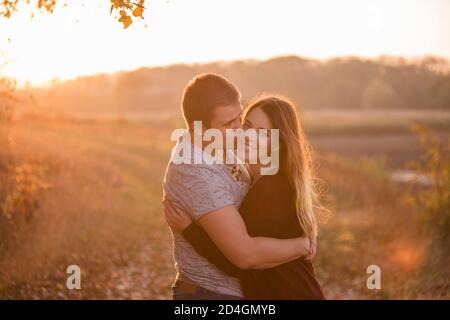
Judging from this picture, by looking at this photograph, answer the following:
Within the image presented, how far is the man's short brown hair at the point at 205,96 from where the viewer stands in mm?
3082

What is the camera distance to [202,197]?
9.55 feet

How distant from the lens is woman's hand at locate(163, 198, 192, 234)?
312 cm

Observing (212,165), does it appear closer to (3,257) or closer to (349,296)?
(3,257)

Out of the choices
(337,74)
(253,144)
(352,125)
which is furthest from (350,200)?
(337,74)

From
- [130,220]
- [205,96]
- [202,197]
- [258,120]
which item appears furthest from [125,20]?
[130,220]

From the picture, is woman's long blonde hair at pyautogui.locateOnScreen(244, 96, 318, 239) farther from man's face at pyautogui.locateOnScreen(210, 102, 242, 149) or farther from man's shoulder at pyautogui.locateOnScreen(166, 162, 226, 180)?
man's shoulder at pyautogui.locateOnScreen(166, 162, 226, 180)

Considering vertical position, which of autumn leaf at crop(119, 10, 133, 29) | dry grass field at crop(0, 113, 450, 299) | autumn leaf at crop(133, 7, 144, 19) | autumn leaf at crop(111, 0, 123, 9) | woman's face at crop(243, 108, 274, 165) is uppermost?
autumn leaf at crop(111, 0, 123, 9)

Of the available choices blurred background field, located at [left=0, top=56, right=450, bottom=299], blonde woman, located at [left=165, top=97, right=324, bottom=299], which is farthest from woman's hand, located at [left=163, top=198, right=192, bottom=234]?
blurred background field, located at [left=0, top=56, right=450, bottom=299]

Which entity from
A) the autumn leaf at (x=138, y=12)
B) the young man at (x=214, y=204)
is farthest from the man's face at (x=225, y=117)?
the autumn leaf at (x=138, y=12)

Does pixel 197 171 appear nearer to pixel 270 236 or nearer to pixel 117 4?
pixel 270 236

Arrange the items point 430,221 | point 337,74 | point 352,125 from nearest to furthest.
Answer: point 430,221, point 352,125, point 337,74

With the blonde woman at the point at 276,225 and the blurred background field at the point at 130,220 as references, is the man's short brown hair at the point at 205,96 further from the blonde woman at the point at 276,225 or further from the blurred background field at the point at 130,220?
the blurred background field at the point at 130,220
